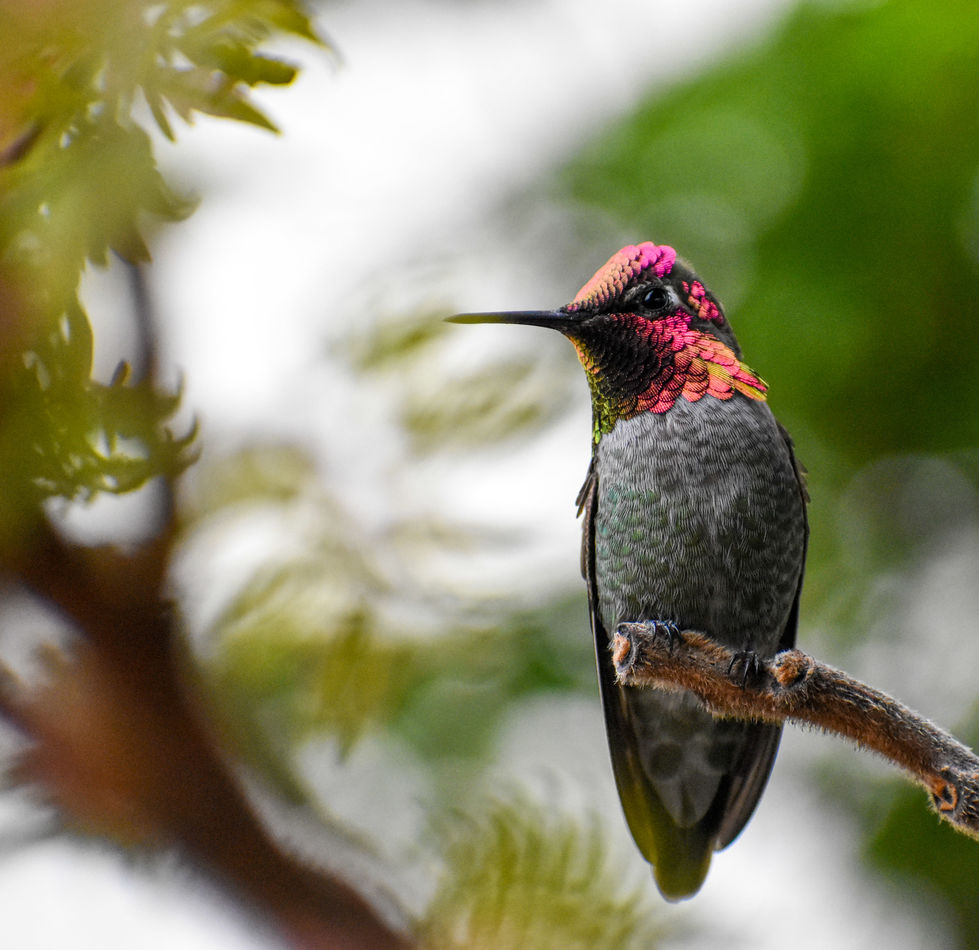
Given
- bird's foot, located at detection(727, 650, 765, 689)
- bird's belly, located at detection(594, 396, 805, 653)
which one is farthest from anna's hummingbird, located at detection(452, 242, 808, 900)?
bird's foot, located at detection(727, 650, 765, 689)

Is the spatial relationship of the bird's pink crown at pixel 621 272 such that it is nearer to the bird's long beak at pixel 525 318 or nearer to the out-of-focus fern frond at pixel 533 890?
the bird's long beak at pixel 525 318

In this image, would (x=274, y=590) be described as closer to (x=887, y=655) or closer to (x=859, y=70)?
(x=887, y=655)

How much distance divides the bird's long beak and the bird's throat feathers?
0.28 ft

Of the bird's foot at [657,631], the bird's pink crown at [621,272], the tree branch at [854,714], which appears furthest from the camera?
A: the bird's pink crown at [621,272]

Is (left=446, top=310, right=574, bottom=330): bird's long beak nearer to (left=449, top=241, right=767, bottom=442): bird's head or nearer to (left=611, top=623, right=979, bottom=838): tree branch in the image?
(left=449, top=241, right=767, bottom=442): bird's head

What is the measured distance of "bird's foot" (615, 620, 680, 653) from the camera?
1.49 meters

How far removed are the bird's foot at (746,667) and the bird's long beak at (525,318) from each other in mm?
557

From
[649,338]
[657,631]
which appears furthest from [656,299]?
[657,631]

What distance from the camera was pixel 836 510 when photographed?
2883 millimetres

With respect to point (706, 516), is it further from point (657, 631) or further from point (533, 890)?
point (533, 890)

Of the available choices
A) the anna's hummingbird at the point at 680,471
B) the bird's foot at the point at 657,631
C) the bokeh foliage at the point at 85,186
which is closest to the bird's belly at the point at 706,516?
the anna's hummingbird at the point at 680,471

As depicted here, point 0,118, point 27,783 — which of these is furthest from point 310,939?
point 0,118

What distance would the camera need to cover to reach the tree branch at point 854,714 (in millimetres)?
1123

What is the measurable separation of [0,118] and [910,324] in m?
2.58
